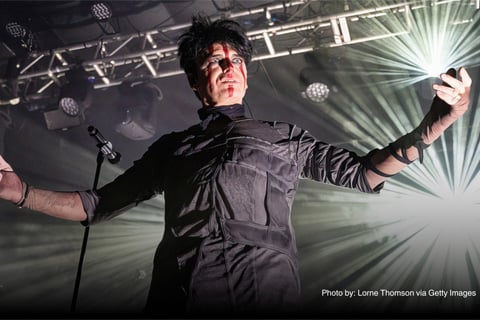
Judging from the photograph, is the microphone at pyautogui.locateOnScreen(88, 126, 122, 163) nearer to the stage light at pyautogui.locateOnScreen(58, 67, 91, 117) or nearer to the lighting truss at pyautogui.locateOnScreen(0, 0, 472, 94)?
the lighting truss at pyautogui.locateOnScreen(0, 0, 472, 94)

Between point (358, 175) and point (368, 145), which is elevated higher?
point (368, 145)


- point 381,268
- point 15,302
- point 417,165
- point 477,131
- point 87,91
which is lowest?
point 15,302

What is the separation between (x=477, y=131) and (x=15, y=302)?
6646mm

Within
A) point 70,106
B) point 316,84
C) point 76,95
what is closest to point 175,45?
point 76,95

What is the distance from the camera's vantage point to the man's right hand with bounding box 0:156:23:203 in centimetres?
177

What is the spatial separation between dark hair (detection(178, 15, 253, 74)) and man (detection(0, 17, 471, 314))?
0.01 metres

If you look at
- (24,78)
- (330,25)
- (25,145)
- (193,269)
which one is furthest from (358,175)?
(25,145)

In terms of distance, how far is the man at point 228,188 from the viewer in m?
1.48

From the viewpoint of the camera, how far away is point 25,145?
7.10 metres

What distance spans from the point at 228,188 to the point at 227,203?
2.1 inches

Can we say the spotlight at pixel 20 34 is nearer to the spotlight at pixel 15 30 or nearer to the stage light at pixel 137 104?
the spotlight at pixel 15 30

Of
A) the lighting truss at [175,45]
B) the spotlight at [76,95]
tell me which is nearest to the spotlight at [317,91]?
the lighting truss at [175,45]

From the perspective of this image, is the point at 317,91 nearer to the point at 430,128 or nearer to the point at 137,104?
the point at 137,104

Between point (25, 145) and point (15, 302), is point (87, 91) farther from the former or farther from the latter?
point (15, 302)
